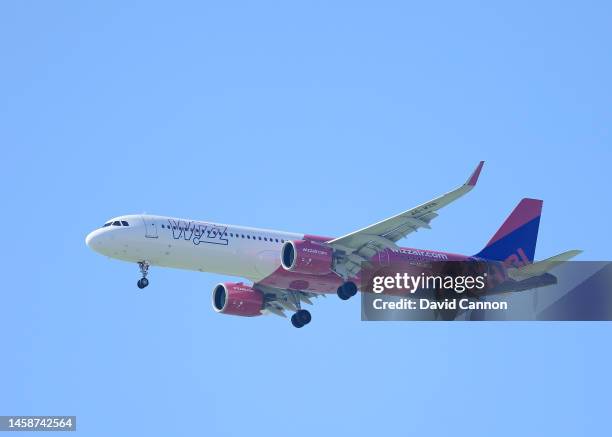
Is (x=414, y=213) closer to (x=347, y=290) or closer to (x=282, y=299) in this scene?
(x=347, y=290)

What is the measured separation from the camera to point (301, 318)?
189 feet

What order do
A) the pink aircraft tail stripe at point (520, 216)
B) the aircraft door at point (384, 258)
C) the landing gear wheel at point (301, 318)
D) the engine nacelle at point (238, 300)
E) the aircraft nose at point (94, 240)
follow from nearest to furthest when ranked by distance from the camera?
the aircraft nose at point (94, 240) < the aircraft door at point (384, 258) < the engine nacelle at point (238, 300) < the landing gear wheel at point (301, 318) < the pink aircraft tail stripe at point (520, 216)

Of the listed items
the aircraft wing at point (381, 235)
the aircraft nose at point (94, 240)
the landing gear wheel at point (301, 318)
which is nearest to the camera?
the aircraft wing at point (381, 235)

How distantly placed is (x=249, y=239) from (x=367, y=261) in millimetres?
5675

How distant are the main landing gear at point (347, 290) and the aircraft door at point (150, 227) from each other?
9140mm

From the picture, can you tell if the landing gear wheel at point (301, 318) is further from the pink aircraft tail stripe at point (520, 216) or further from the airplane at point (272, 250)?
the pink aircraft tail stripe at point (520, 216)

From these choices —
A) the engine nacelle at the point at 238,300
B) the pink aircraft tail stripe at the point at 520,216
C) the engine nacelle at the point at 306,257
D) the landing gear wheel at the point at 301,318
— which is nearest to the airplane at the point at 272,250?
the engine nacelle at the point at 306,257

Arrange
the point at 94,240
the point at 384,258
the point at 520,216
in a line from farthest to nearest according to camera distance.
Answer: the point at 520,216, the point at 384,258, the point at 94,240

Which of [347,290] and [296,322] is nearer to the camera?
[347,290]

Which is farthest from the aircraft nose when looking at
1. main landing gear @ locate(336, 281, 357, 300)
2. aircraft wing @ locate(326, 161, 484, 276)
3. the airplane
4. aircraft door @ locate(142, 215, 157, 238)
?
main landing gear @ locate(336, 281, 357, 300)

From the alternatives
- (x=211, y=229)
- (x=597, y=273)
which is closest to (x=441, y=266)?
(x=597, y=273)

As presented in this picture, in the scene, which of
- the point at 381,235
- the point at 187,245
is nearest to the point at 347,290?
the point at 381,235

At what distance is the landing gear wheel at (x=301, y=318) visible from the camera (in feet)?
189

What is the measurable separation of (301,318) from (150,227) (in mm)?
10326
